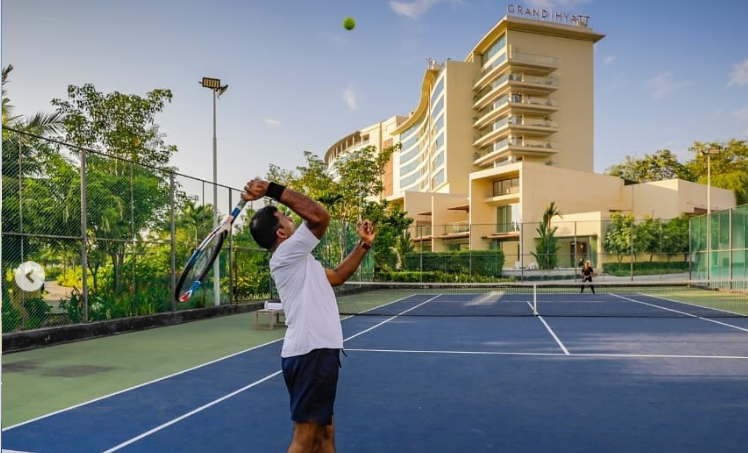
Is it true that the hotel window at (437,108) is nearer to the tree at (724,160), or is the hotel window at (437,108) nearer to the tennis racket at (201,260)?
the tree at (724,160)

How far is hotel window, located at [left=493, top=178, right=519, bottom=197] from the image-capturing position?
4946cm

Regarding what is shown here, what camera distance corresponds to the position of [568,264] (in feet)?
118

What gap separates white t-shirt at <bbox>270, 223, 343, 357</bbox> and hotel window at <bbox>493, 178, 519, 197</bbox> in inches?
1854

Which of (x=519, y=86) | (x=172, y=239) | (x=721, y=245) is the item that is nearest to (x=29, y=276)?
(x=172, y=239)

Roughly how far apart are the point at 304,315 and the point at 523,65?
203 ft

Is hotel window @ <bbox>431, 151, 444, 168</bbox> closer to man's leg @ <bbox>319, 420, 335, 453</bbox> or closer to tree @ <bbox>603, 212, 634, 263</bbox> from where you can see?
tree @ <bbox>603, 212, 634, 263</bbox>

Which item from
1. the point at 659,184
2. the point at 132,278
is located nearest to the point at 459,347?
the point at 132,278

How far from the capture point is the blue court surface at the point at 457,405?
5047 millimetres

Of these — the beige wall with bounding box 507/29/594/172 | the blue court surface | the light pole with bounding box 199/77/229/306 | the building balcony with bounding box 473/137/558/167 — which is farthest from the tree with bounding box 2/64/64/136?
the beige wall with bounding box 507/29/594/172

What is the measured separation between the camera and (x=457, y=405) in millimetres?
6293

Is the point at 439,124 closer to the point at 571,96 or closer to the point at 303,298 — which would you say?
the point at 571,96

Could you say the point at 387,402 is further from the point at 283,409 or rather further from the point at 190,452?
the point at 190,452

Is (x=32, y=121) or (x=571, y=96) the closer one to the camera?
(x=32, y=121)

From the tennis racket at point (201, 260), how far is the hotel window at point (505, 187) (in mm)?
45905
